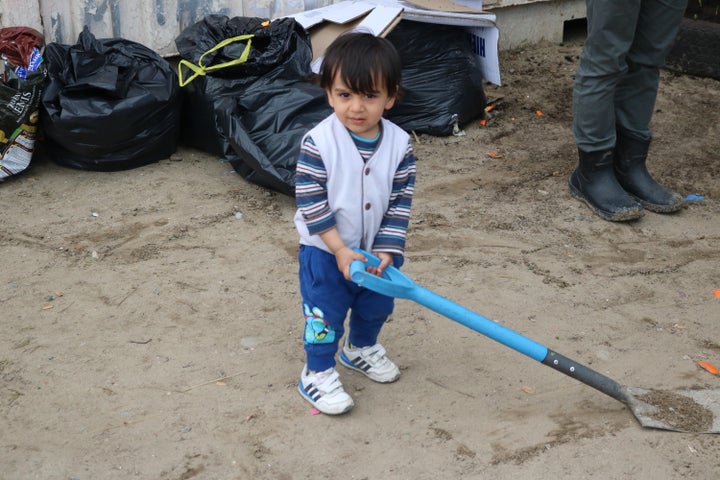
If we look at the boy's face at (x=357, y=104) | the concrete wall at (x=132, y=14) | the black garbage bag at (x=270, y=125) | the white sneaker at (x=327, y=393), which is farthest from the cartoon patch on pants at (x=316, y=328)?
the concrete wall at (x=132, y=14)

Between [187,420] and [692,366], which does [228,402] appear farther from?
[692,366]

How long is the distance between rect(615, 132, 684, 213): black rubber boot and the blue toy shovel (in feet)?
5.01

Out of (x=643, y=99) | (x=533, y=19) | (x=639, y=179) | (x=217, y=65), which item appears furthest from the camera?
(x=533, y=19)

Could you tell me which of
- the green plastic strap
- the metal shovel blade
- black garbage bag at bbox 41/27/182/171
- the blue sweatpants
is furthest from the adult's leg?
black garbage bag at bbox 41/27/182/171

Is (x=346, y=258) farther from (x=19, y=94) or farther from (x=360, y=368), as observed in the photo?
(x=19, y=94)

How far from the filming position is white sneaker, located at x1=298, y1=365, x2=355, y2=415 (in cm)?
255

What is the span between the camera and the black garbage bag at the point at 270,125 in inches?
158

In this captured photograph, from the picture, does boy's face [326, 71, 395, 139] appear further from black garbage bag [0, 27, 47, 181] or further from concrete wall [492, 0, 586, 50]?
concrete wall [492, 0, 586, 50]

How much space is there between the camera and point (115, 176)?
427 centimetres

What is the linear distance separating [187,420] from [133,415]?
0.16 m

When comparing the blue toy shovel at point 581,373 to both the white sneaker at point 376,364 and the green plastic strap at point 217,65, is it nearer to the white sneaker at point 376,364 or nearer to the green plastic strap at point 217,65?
the white sneaker at point 376,364

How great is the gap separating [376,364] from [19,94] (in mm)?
2350

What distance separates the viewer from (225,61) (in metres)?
4.35

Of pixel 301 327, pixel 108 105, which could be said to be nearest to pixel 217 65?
pixel 108 105
